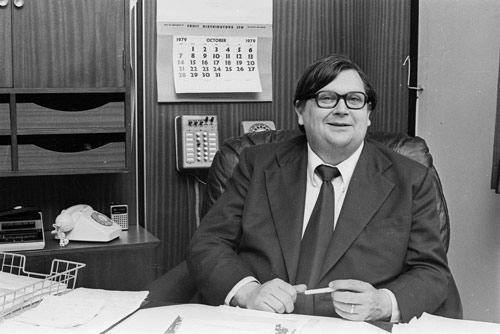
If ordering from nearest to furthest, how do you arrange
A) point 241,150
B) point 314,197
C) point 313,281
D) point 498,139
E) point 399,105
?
point 313,281 → point 314,197 → point 498,139 → point 241,150 → point 399,105

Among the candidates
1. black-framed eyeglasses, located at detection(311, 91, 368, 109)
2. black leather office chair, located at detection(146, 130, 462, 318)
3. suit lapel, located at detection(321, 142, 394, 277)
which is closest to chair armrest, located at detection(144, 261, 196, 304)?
black leather office chair, located at detection(146, 130, 462, 318)

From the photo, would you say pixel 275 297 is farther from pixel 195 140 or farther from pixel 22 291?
pixel 195 140

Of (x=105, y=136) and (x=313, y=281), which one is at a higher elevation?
(x=105, y=136)

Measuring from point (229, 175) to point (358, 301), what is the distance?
0.77 metres

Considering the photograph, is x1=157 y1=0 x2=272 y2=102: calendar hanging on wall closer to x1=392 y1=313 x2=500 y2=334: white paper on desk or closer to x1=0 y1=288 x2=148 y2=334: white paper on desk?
x1=0 y1=288 x2=148 y2=334: white paper on desk

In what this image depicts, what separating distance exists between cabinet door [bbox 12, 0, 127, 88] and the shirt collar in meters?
0.87

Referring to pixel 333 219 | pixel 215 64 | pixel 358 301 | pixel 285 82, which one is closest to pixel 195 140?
pixel 215 64

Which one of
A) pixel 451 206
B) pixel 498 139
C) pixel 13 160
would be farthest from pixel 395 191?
pixel 13 160

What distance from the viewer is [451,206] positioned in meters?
2.33

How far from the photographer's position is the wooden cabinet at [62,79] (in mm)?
2199

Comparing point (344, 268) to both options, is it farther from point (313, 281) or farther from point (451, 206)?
point (451, 206)

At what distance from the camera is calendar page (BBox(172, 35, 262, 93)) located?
8.38 ft

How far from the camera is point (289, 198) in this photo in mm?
1742

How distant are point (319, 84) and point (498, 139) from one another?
1.98 feet
